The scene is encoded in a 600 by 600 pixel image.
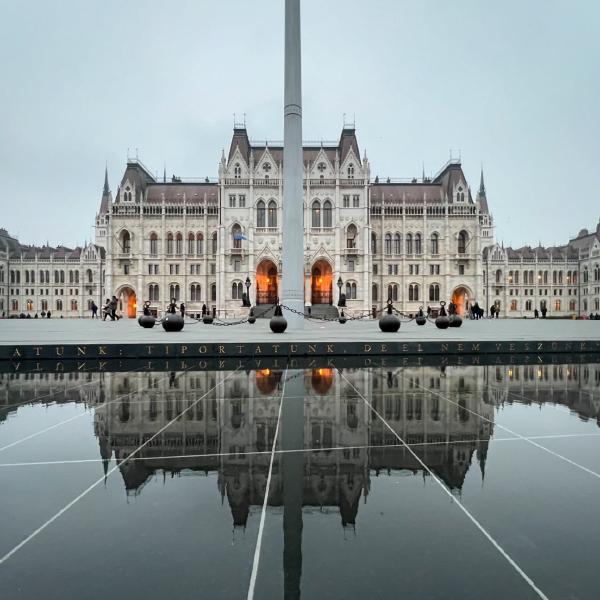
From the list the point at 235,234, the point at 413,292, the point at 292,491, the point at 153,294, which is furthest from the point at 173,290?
the point at 292,491

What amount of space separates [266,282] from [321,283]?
7.54 m

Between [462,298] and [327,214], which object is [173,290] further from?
[462,298]

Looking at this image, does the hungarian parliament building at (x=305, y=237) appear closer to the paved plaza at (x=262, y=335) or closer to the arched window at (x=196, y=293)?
the arched window at (x=196, y=293)

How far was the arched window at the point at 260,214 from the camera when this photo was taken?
5388cm

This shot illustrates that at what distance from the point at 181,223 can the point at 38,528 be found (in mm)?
58421

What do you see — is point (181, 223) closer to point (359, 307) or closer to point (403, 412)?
point (359, 307)

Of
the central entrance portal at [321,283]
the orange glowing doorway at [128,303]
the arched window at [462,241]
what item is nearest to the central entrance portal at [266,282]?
the central entrance portal at [321,283]

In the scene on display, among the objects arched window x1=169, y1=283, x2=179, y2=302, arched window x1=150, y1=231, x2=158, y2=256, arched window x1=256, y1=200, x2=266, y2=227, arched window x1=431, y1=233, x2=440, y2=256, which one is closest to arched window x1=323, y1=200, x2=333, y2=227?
arched window x1=256, y1=200, x2=266, y2=227

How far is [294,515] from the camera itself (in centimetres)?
249

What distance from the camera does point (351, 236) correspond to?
54.1m

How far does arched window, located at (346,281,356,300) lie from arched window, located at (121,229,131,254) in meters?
30.9

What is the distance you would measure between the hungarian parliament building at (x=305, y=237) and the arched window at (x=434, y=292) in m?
0.15

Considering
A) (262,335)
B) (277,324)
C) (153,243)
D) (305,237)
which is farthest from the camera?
(153,243)

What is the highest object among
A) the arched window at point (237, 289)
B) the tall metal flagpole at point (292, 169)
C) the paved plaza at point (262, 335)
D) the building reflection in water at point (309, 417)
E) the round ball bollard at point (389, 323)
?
the tall metal flagpole at point (292, 169)
